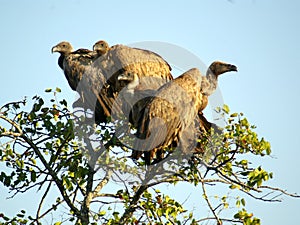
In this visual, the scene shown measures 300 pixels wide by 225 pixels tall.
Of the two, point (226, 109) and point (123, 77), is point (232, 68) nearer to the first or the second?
point (123, 77)

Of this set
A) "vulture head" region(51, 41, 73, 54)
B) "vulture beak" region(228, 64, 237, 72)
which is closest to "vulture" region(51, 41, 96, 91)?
"vulture head" region(51, 41, 73, 54)

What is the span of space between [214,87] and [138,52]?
1.36m

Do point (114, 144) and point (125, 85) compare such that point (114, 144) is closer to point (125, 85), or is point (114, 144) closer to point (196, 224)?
point (196, 224)

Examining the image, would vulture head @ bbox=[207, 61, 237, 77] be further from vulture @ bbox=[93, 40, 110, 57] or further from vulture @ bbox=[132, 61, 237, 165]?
vulture @ bbox=[93, 40, 110, 57]

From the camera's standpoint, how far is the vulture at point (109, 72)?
9.96 meters

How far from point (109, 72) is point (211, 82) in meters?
1.69

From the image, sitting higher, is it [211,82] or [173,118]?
[211,82]

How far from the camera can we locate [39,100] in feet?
25.6

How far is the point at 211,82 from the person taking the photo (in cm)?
1062

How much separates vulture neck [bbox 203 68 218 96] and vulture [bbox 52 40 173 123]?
674 millimetres

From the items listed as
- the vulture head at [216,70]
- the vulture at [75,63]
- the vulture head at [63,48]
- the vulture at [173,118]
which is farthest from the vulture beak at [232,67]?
the vulture head at [63,48]

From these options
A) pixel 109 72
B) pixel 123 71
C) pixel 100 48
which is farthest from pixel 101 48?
pixel 123 71

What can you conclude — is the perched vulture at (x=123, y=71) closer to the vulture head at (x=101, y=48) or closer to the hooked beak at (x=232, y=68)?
the vulture head at (x=101, y=48)

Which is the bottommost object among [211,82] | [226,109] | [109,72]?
[226,109]
